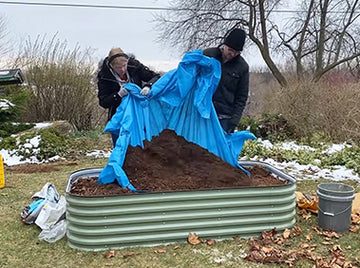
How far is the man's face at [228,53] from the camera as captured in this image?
4076mm

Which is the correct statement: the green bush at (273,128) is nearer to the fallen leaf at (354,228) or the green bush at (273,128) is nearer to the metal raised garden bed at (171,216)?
the fallen leaf at (354,228)

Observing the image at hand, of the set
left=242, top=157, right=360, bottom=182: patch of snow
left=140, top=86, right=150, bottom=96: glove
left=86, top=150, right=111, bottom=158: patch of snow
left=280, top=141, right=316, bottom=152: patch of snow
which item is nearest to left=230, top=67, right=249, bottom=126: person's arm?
left=140, top=86, right=150, bottom=96: glove

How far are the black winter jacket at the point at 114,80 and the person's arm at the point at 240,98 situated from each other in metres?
0.92

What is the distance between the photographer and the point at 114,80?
161 inches

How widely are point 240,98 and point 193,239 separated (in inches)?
70.1

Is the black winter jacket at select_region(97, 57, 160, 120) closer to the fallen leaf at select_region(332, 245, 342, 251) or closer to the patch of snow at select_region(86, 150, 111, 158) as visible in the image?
the fallen leaf at select_region(332, 245, 342, 251)

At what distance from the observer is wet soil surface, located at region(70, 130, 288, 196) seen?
3.49 metres

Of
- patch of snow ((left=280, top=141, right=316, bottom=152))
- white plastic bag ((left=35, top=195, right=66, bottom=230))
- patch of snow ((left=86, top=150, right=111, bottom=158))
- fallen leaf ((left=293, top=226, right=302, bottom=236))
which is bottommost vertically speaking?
patch of snow ((left=86, top=150, right=111, bottom=158))

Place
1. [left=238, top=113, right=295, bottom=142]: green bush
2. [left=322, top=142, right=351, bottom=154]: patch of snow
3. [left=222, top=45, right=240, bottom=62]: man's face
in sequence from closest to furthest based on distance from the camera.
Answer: [left=222, top=45, right=240, bottom=62]: man's face, [left=322, top=142, right=351, bottom=154]: patch of snow, [left=238, top=113, right=295, bottom=142]: green bush

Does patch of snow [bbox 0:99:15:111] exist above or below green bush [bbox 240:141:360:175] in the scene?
above

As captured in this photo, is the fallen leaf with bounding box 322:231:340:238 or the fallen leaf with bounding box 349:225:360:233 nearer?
the fallen leaf with bounding box 322:231:340:238

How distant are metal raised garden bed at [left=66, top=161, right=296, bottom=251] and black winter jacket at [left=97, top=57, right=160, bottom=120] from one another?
45.9 inches

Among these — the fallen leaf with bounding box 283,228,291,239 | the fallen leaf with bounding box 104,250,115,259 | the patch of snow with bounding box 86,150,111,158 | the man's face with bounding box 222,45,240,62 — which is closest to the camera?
the fallen leaf with bounding box 104,250,115,259

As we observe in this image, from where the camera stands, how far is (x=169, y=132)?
3.99m
